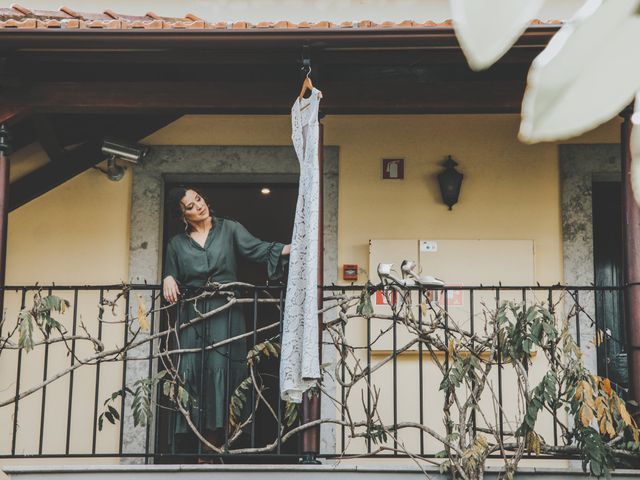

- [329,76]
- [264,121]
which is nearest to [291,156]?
[264,121]

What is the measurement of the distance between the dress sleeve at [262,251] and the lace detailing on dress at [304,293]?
29.1 inches

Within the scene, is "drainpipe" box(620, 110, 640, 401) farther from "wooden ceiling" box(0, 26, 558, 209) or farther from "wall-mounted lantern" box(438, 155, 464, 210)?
"wall-mounted lantern" box(438, 155, 464, 210)

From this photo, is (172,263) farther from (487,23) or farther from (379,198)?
(487,23)

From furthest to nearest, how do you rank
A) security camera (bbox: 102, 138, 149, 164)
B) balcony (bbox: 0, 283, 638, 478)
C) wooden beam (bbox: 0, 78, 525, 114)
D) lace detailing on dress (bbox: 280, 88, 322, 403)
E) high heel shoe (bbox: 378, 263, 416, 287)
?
security camera (bbox: 102, 138, 149, 164), wooden beam (bbox: 0, 78, 525, 114), high heel shoe (bbox: 378, 263, 416, 287), balcony (bbox: 0, 283, 638, 478), lace detailing on dress (bbox: 280, 88, 322, 403)

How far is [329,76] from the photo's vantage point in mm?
6484

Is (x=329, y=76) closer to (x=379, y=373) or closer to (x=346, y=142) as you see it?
(x=346, y=142)

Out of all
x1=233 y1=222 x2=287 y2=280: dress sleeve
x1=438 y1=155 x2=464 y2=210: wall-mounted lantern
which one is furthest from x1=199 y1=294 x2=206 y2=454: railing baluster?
x1=438 y1=155 x2=464 y2=210: wall-mounted lantern

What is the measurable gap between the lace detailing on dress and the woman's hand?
36.4 inches

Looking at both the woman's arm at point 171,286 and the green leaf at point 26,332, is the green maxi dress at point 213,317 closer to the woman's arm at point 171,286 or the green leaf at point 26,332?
the woman's arm at point 171,286

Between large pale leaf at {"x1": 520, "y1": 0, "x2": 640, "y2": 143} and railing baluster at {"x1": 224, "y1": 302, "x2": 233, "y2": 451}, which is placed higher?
large pale leaf at {"x1": 520, "y1": 0, "x2": 640, "y2": 143}

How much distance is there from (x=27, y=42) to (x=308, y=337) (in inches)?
99.0

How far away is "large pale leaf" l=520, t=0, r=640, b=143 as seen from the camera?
1.82 ft

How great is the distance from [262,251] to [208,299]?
0.51 metres

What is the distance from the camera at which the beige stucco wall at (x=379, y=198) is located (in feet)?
24.2
